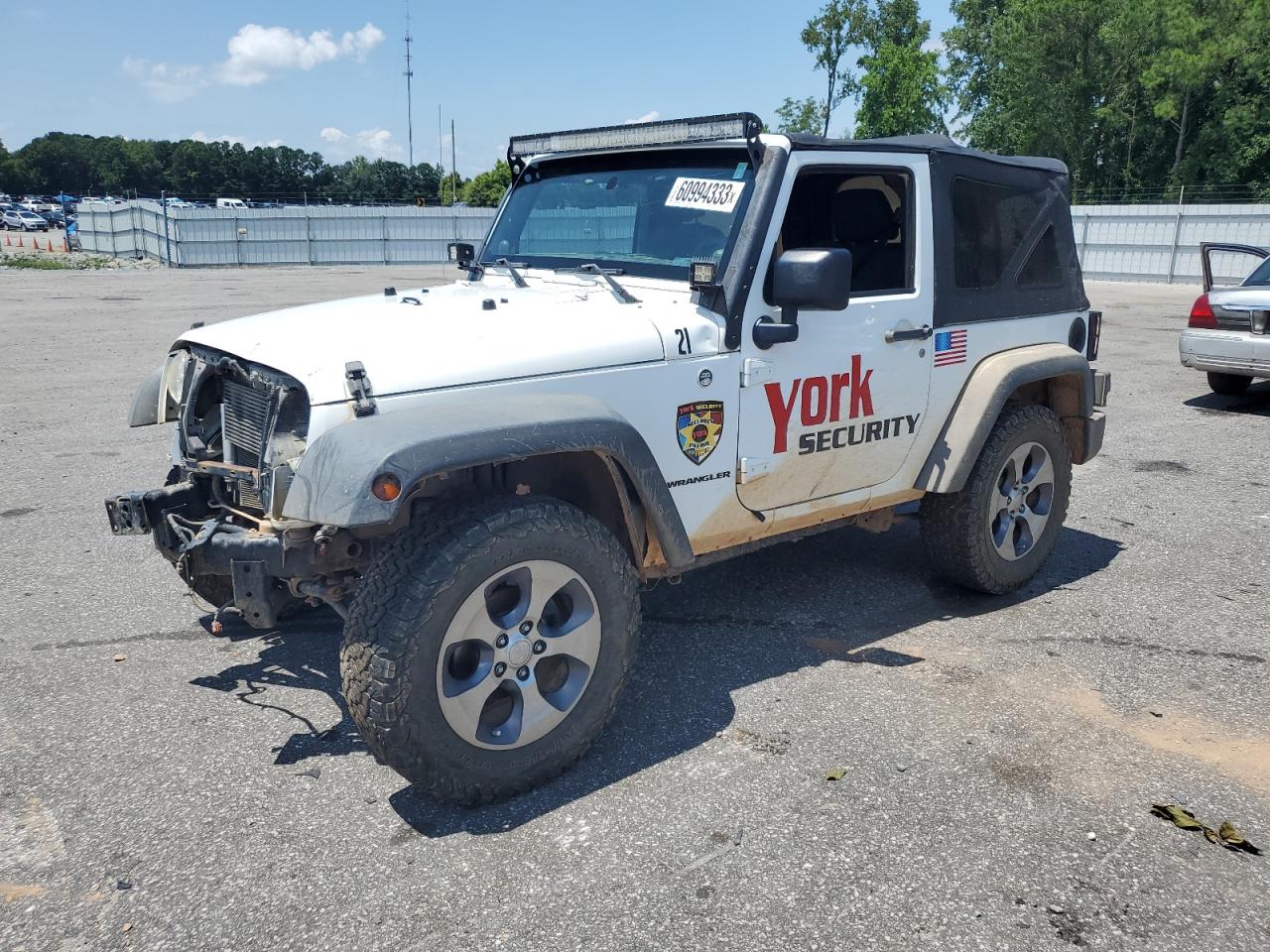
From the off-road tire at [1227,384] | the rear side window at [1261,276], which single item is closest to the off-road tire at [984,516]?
the rear side window at [1261,276]

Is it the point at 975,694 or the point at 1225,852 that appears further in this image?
the point at 975,694

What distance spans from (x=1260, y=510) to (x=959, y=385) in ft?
10.9

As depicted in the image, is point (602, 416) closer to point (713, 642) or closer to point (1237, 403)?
point (713, 642)

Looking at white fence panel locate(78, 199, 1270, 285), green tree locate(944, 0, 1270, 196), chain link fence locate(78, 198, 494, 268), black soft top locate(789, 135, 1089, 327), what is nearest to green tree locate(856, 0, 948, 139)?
green tree locate(944, 0, 1270, 196)

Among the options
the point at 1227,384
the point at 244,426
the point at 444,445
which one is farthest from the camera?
the point at 1227,384

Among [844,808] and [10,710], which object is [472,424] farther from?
[10,710]

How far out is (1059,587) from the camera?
207 inches

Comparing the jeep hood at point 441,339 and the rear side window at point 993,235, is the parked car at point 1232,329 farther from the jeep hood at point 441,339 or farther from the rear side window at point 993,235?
the jeep hood at point 441,339

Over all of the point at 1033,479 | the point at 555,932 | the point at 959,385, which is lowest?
the point at 555,932

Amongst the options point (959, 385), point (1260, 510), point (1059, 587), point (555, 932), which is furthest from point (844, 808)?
point (1260, 510)

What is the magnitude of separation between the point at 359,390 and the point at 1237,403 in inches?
412

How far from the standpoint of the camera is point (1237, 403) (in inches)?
418

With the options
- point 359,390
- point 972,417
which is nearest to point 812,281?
point 972,417

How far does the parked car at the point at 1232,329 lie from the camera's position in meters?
9.71
